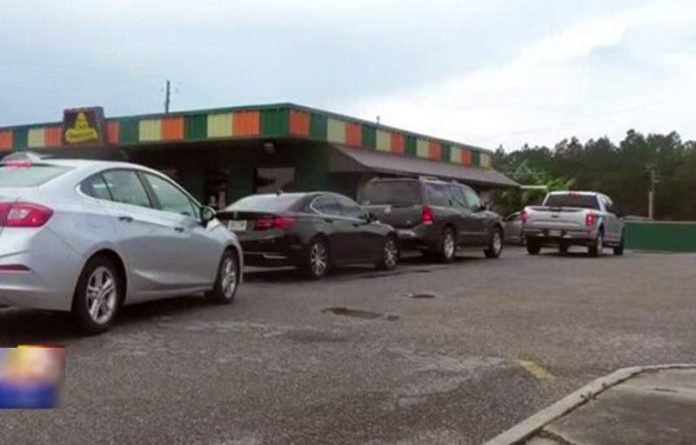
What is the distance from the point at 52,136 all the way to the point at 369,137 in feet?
35.7

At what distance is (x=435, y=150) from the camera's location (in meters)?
29.9

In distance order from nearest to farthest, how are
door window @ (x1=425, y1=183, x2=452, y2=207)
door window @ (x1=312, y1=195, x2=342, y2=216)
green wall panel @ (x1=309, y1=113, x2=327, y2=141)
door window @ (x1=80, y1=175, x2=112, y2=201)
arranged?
door window @ (x1=80, y1=175, x2=112, y2=201), door window @ (x1=312, y1=195, x2=342, y2=216), door window @ (x1=425, y1=183, x2=452, y2=207), green wall panel @ (x1=309, y1=113, x2=327, y2=141)

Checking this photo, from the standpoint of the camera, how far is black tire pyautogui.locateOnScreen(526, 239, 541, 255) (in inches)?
920

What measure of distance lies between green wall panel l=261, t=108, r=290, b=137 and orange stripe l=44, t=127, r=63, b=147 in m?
8.94

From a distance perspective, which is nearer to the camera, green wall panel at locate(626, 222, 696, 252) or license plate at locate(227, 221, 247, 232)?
license plate at locate(227, 221, 247, 232)

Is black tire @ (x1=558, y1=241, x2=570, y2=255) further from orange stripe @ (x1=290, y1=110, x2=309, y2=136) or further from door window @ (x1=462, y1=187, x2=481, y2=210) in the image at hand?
orange stripe @ (x1=290, y1=110, x2=309, y2=136)

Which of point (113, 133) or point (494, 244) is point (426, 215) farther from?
point (113, 133)

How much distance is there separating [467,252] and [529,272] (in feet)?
23.1

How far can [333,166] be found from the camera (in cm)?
2400

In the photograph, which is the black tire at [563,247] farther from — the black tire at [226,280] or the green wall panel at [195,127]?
the black tire at [226,280]

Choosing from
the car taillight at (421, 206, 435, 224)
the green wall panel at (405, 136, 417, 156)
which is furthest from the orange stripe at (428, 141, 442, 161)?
the car taillight at (421, 206, 435, 224)

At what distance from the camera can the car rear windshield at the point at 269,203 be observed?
524 inches

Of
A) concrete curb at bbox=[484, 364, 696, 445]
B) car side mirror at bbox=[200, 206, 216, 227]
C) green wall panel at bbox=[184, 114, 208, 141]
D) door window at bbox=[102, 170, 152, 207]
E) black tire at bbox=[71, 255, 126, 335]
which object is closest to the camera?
concrete curb at bbox=[484, 364, 696, 445]

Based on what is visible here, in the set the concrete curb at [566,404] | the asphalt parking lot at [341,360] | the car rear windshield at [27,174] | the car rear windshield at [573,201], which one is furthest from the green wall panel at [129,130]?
the concrete curb at [566,404]
